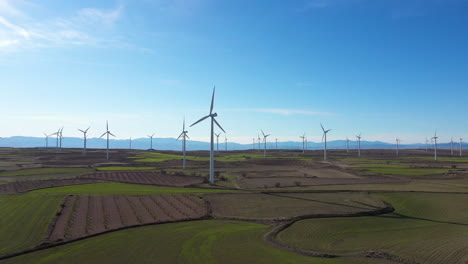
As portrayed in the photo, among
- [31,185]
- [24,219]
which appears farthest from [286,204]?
[31,185]

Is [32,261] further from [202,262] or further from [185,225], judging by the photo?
[185,225]

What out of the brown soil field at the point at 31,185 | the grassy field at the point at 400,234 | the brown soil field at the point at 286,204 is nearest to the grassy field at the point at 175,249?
the grassy field at the point at 400,234

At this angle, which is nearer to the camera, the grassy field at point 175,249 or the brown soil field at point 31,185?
the grassy field at point 175,249

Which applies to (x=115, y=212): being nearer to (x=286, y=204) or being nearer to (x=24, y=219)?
(x=24, y=219)

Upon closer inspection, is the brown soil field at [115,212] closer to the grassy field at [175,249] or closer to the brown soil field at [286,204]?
the grassy field at [175,249]

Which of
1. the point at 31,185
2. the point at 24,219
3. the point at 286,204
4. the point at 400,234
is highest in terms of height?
the point at 31,185
